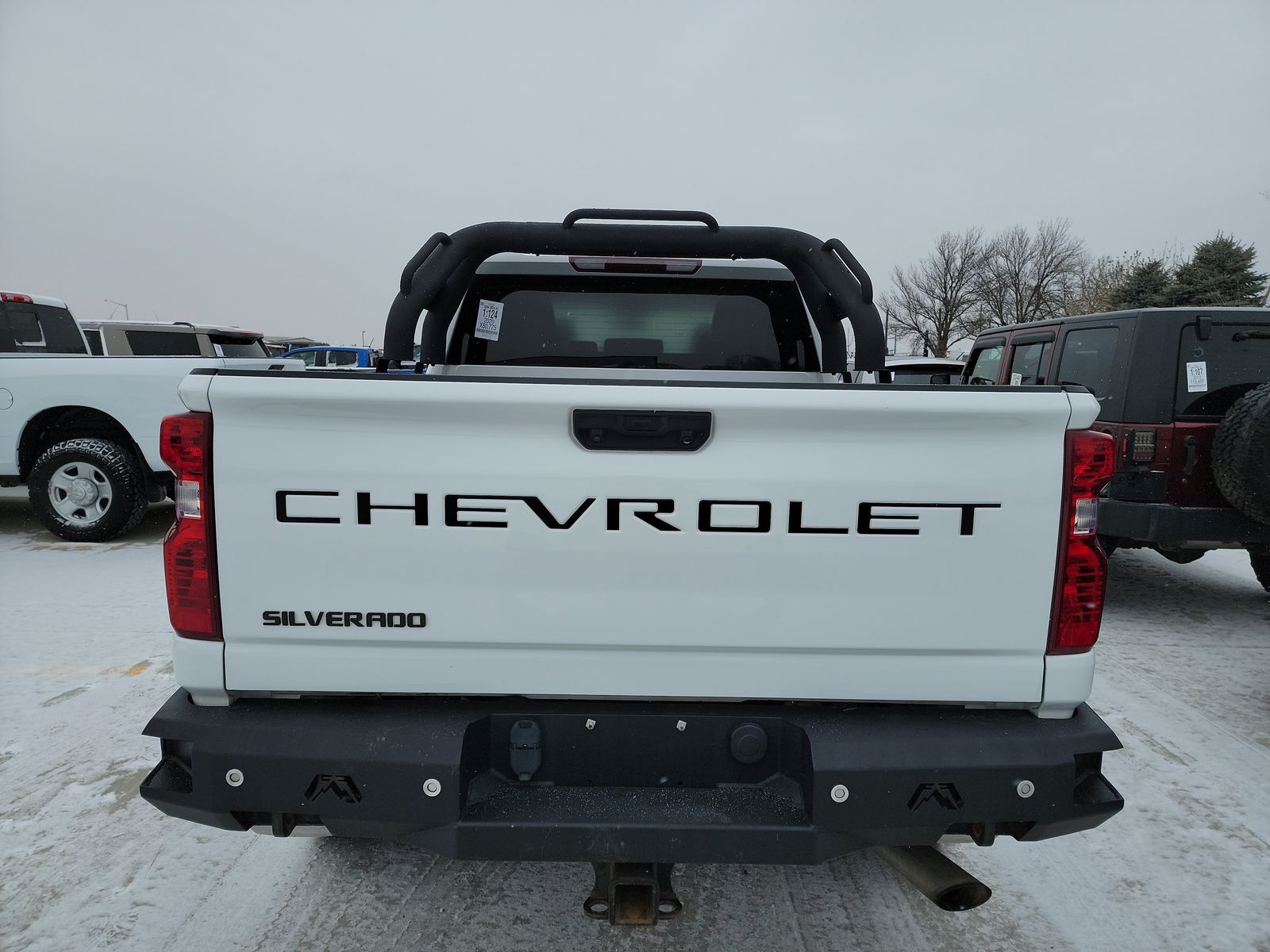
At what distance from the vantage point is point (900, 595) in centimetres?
185

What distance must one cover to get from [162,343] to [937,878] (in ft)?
48.4

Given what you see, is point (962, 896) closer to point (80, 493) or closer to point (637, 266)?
point (637, 266)

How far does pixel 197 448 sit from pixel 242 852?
1.72m

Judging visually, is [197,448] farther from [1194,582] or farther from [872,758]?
[1194,582]

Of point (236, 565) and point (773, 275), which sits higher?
point (773, 275)

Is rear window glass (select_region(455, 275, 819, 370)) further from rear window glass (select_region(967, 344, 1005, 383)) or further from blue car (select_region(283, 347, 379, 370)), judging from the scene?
blue car (select_region(283, 347, 379, 370))

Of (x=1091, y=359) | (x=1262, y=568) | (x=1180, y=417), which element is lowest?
(x=1262, y=568)

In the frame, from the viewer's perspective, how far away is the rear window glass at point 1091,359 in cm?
555

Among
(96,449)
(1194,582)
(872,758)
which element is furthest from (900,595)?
(96,449)

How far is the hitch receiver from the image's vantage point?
188cm

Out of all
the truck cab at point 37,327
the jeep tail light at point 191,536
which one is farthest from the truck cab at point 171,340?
the jeep tail light at point 191,536

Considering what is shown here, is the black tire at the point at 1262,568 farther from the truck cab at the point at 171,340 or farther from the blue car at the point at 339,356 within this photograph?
the blue car at the point at 339,356

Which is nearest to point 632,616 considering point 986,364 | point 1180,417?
point 1180,417

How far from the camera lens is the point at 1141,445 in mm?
5242
